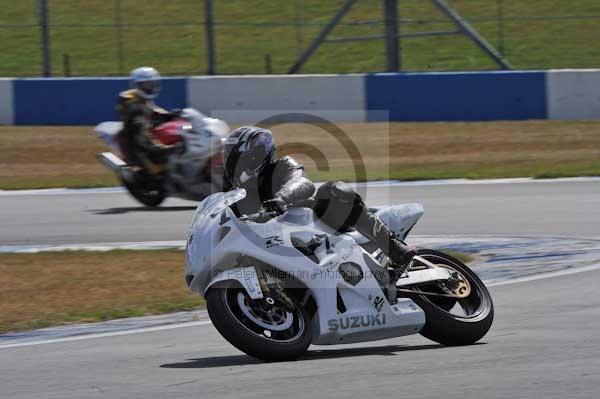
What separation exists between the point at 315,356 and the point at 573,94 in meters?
13.7

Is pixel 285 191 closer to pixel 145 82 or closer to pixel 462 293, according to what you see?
pixel 462 293

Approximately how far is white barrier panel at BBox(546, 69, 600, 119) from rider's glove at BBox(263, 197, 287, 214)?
13.6m

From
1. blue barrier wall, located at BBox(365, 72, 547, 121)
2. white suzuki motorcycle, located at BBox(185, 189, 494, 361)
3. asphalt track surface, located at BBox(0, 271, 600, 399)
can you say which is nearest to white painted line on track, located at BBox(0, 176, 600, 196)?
blue barrier wall, located at BBox(365, 72, 547, 121)

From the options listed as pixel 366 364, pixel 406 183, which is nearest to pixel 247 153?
pixel 366 364

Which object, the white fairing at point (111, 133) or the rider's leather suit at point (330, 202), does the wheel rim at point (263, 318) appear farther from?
the white fairing at point (111, 133)

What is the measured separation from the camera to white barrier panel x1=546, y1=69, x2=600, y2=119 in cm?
1941

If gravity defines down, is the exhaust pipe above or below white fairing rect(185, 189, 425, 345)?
below

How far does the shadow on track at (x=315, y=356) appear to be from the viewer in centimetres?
661

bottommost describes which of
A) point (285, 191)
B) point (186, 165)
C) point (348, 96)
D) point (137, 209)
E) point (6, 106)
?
point (137, 209)

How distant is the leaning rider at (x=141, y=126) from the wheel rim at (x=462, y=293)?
24.7ft

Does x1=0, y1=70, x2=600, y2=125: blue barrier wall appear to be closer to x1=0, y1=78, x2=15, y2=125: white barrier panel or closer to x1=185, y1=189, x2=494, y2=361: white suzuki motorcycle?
x1=0, y1=78, x2=15, y2=125: white barrier panel

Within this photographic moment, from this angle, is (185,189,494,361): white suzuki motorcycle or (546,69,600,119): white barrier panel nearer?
(185,189,494,361): white suzuki motorcycle

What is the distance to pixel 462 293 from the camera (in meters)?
7.14

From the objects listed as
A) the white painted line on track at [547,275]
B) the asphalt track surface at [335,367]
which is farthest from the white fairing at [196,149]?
the asphalt track surface at [335,367]
